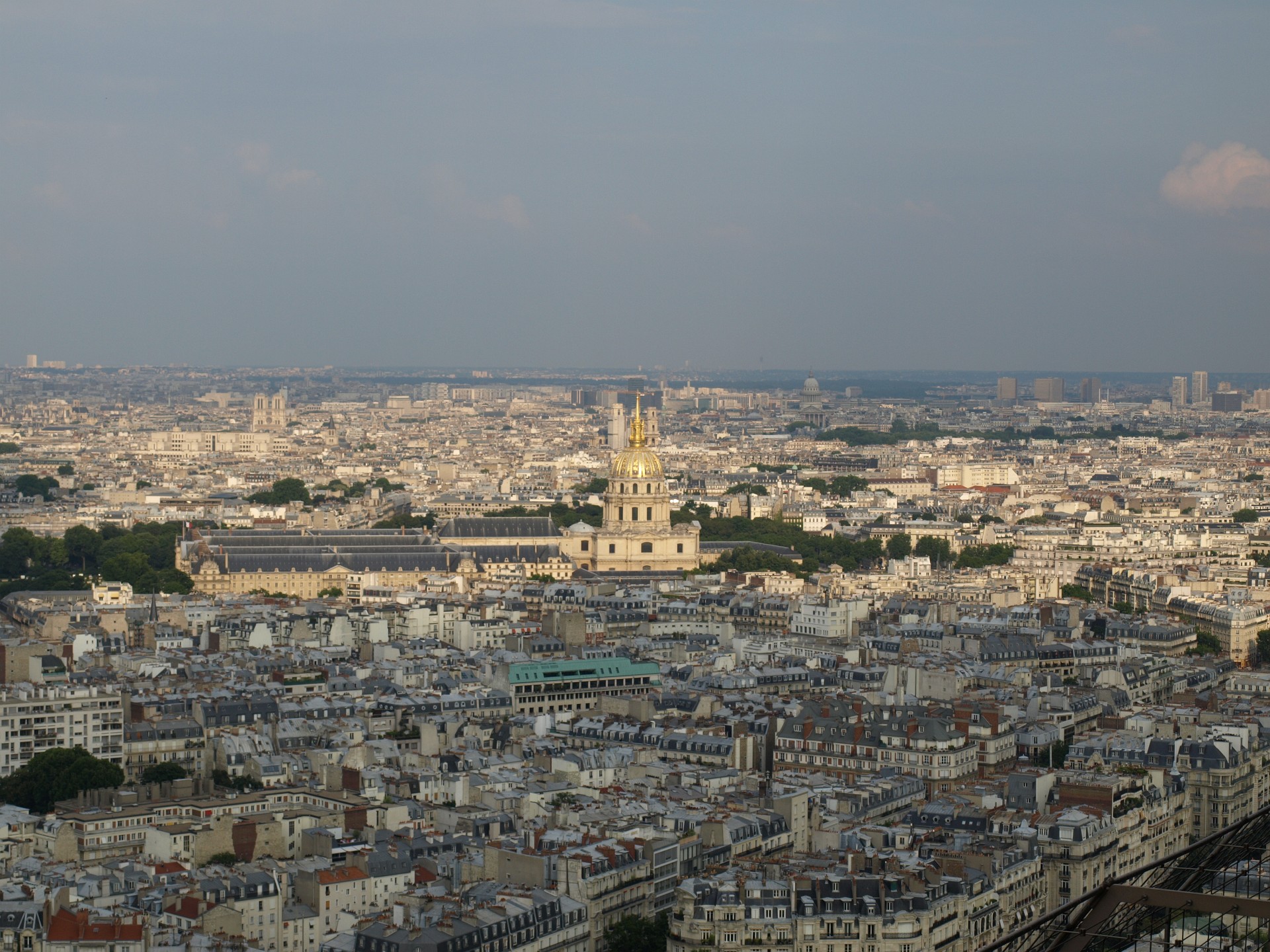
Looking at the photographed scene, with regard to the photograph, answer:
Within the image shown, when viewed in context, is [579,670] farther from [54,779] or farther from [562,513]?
[562,513]

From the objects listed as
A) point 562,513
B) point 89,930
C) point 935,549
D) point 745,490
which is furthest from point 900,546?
point 89,930

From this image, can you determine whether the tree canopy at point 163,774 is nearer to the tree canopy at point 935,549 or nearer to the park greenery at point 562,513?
the tree canopy at point 935,549

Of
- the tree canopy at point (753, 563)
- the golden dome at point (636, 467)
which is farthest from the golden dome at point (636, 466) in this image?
the tree canopy at point (753, 563)

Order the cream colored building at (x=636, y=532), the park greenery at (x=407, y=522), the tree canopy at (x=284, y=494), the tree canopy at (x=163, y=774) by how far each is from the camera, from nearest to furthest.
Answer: the tree canopy at (x=163, y=774) → the cream colored building at (x=636, y=532) → the park greenery at (x=407, y=522) → the tree canopy at (x=284, y=494)

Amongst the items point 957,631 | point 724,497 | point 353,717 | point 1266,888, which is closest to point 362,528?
point 724,497

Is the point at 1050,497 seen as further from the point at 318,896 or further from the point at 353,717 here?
the point at 318,896

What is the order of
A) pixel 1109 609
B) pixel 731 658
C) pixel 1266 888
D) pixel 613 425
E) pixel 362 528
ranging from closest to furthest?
pixel 1266 888, pixel 731 658, pixel 1109 609, pixel 362 528, pixel 613 425
